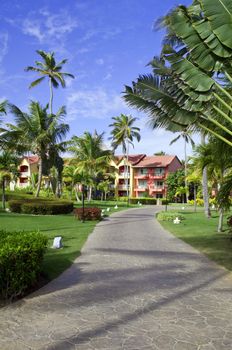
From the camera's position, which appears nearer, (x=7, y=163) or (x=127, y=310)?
(x=127, y=310)

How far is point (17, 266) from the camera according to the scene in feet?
20.5

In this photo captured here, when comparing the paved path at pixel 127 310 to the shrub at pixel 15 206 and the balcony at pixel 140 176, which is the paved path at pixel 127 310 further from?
the balcony at pixel 140 176

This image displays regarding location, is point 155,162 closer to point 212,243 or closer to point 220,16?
point 212,243

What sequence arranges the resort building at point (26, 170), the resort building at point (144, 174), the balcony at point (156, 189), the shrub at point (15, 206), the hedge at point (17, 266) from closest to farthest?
the hedge at point (17, 266)
the shrub at point (15, 206)
the balcony at point (156, 189)
the resort building at point (144, 174)
the resort building at point (26, 170)

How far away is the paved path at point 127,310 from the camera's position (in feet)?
15.4

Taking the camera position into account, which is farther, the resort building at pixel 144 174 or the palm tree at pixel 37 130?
the resort building at pixel 144 174

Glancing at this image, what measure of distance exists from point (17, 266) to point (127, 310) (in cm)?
195

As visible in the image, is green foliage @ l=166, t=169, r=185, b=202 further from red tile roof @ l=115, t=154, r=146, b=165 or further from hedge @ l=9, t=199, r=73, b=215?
hedge @ l=9, t=199, r=73, b=215

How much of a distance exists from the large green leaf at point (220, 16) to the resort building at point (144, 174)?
5873 centimetres

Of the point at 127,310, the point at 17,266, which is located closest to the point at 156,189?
the point at 17,266

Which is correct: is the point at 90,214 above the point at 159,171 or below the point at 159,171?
below

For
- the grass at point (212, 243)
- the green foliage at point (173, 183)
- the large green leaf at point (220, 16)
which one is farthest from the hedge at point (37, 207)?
the green foliage at point (173, 183)

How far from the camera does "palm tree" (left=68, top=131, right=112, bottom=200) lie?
52281 millimetres

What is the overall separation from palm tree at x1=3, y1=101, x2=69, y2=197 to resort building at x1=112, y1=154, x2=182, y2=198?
105 ft
